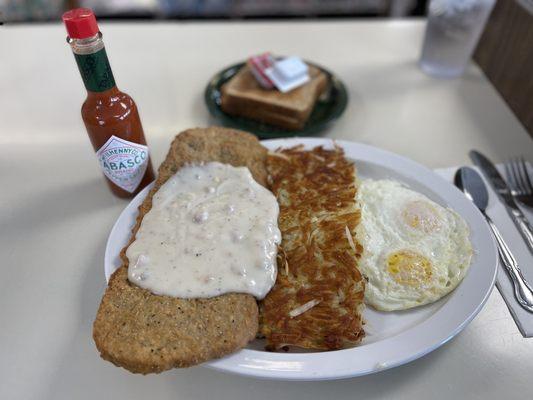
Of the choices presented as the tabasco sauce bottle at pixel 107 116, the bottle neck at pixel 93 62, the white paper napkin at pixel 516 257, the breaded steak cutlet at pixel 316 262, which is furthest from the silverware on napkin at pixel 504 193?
the bottle neck at pixel 93 62

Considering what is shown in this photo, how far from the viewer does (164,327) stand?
1147mm

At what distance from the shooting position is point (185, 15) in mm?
4676

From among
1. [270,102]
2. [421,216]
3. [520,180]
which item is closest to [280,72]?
[270,102]

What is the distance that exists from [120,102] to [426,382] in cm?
142

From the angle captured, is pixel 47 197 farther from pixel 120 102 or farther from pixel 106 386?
pixel 106 386

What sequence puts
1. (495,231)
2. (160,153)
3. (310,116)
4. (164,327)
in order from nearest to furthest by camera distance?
(164,327)
(495,231)
(160,153)
(310,116)

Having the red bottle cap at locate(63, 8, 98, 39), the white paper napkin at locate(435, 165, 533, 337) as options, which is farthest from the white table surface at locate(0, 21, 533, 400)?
the red bottle cap at locate(63, 8, 98, 39)

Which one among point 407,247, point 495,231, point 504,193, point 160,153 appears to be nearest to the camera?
point 407,247

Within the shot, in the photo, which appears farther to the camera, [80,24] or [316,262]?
[316,262]

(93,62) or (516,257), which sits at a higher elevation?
(93,62)

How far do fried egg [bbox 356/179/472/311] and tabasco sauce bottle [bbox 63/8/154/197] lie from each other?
0.92 meters

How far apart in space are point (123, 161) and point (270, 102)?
86 centimetres

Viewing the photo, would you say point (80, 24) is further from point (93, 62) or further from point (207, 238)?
point (207, 238)

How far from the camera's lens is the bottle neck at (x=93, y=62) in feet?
→ 4.20
